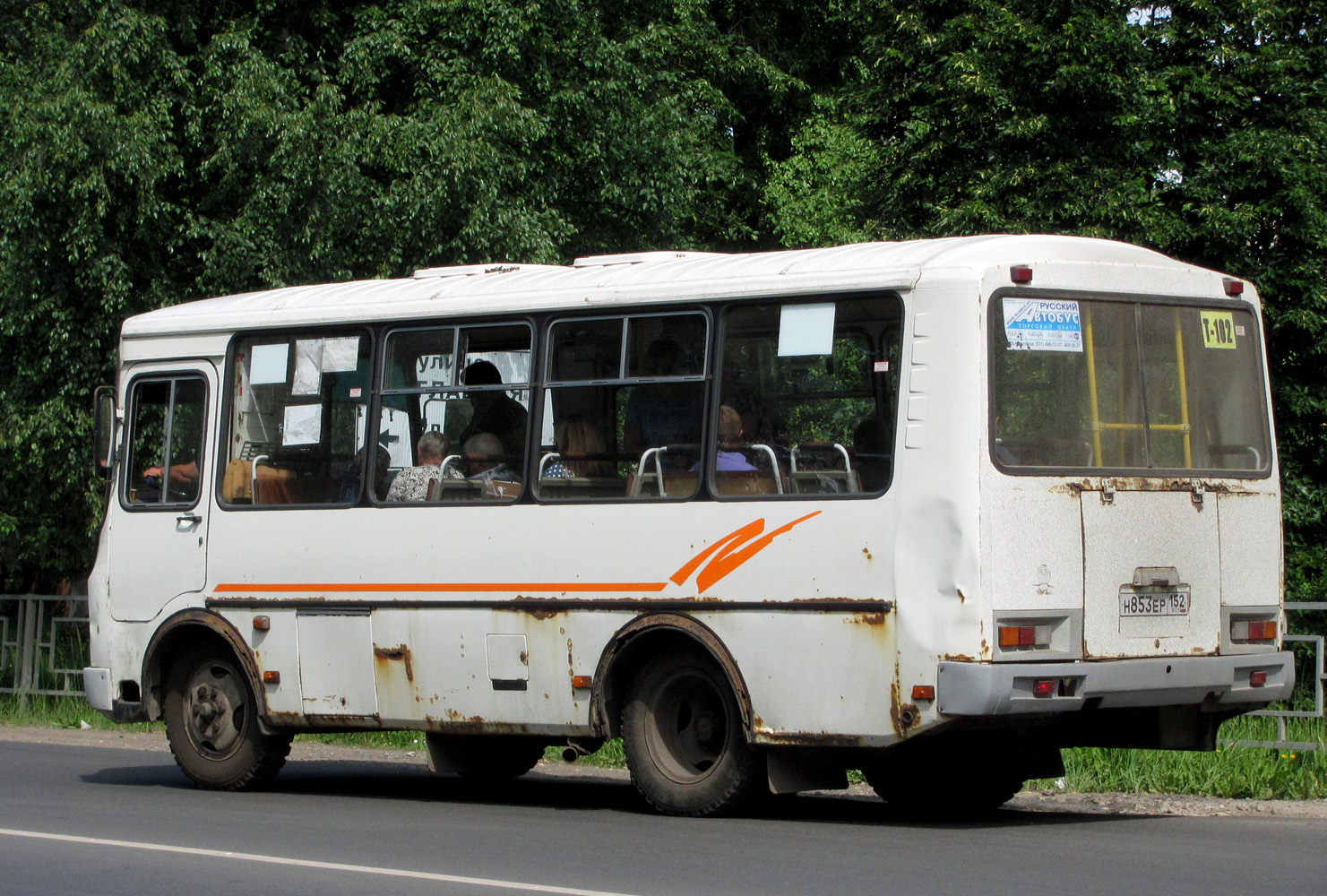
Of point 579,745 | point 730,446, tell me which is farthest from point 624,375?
point 579,745

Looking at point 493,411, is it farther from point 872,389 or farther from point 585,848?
point 585,848

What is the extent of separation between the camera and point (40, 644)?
2081 centimetres

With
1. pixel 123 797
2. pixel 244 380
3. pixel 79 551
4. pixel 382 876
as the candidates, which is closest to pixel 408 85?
pixel 79 551

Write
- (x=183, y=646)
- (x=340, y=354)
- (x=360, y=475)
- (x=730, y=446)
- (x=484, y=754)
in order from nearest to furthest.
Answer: (x=730, y=446) → (x=360, y=475) → (x=340, y=354) → (x=484, y=754) → (x=183, y=646)

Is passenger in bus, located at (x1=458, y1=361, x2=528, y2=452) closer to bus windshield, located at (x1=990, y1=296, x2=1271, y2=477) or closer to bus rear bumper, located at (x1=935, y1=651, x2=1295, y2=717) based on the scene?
bus windshield, located at (x1=990, y1=296, x2=1271, y2=477)

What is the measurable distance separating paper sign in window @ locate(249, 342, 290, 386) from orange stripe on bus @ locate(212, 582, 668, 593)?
4.28 ft

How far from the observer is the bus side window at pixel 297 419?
38.3ft

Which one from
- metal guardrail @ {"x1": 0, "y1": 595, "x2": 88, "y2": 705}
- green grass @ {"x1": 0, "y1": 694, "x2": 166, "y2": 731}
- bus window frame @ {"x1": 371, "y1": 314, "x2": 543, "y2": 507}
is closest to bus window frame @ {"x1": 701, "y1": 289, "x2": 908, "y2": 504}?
bus window frame @ {"x1": 371, "y1": 314, "x2": 543, "y2": 507}

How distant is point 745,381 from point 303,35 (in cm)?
1433

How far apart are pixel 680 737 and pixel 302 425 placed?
333cm

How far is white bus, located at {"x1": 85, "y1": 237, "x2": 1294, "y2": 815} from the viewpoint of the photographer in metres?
9.10

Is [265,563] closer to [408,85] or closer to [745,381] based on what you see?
[745,381]

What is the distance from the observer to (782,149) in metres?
35.7

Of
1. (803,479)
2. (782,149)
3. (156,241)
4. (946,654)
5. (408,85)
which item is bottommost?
(946,654)
